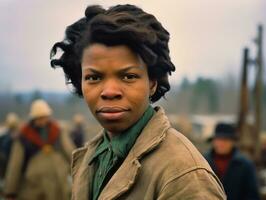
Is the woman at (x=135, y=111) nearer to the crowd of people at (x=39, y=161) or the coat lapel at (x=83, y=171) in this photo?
the coat lapel at (x=83, y=171)

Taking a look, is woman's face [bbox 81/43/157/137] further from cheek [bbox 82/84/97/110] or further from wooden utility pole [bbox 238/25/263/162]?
wooden utility pole [bbox 238/25/263/162]

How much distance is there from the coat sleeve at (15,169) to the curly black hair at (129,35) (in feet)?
19.2

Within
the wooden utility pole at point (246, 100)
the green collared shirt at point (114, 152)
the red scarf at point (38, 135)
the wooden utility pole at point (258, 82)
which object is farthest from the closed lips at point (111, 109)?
the wooden utility pole at point (258, 82)

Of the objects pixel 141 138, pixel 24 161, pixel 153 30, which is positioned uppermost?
pixel 153 30

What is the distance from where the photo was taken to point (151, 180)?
2.17 m

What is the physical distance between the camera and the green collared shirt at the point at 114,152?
7.63 ft

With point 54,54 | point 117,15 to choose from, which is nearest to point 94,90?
point 117,15

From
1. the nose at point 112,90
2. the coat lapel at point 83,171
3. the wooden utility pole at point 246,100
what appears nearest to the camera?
the nose at point 112,90

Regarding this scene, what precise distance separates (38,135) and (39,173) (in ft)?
1.57

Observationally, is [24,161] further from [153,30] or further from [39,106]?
[153,30]

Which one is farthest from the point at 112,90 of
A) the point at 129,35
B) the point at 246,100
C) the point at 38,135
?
the point at 246,100

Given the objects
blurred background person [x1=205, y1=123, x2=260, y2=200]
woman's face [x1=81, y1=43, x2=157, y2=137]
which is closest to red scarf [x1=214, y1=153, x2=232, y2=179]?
blurred background person [x1=205, y1=123, x2=260, y2=200]

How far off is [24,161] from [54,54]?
5853 millimetres

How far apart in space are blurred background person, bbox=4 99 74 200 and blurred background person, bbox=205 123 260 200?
8.87 ft
